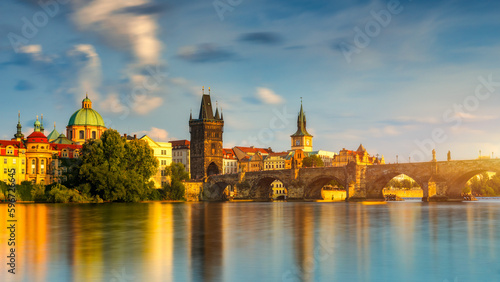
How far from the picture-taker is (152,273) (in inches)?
628

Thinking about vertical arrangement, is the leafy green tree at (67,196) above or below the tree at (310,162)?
below

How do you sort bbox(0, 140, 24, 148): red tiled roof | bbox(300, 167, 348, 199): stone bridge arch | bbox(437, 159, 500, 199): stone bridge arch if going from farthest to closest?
bbox(300, 167, 348, 199): stone bridge arch
bbox(0, 140, 24, 148): red tiled roof
bbox(437, 159, 500, 199): stone bridge arch

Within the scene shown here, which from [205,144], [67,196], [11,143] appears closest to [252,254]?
[67,196]

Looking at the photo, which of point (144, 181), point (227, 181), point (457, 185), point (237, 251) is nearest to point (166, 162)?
point (227, 181)

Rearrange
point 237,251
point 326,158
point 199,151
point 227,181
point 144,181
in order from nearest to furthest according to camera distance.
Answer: point 237,251 < point 144,181 < point 227,181 < point 199,151 < point 326,158

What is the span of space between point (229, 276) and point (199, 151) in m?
126

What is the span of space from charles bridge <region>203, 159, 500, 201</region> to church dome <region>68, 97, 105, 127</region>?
29305 millimetres

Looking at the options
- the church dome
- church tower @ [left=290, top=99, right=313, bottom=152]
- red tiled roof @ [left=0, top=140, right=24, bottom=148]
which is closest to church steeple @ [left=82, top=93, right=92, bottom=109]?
the church dome

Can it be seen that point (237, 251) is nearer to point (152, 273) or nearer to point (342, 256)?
point (342, 256)

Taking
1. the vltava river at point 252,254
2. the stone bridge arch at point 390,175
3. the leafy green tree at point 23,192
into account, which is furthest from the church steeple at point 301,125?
the vltava river at point 252,254

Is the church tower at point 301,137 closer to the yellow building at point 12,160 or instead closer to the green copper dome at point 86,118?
the green copper dome at point 86,118

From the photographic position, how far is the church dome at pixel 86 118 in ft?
416

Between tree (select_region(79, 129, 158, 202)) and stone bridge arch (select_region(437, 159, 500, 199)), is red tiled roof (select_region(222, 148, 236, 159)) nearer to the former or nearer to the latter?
tree (select_region(79, 129, 158, 202))

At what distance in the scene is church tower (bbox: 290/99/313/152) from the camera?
192 meters
